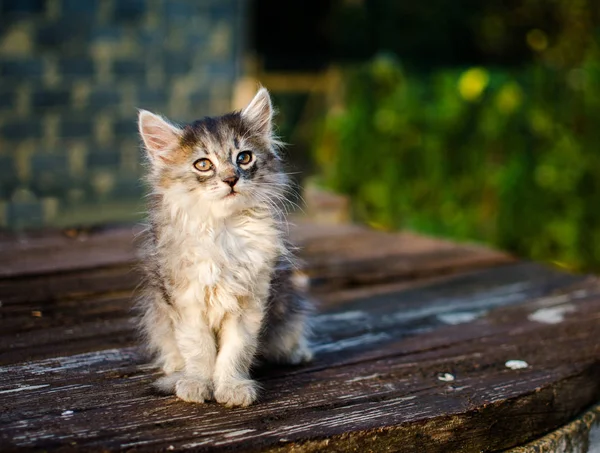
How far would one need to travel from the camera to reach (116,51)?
293 inches

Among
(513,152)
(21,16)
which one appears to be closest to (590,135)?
(513,152)

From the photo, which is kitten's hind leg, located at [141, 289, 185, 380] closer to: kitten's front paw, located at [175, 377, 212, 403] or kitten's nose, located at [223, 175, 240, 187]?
kitten's front paw, located at [175, 377, 212, 403]

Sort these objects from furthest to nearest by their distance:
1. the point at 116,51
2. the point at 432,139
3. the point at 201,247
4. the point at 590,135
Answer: the point at 116,51 → the point at 432,139 → the point at 590,135 → the point at 201,247

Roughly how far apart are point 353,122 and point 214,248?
5417 mm

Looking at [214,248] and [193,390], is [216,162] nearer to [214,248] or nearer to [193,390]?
[214,248]

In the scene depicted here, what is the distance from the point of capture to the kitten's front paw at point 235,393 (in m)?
2.27

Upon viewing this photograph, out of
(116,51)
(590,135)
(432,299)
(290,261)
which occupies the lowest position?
(432,299)

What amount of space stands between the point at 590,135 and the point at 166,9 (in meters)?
4.39

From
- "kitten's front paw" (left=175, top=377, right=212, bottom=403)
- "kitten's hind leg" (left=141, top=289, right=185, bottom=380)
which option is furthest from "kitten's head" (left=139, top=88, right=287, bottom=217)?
"kitten's front paw" (left=175, top=377, right=212, bottom=403)

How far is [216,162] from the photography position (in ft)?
7.72

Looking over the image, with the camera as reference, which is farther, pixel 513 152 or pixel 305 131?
pixel 305 131

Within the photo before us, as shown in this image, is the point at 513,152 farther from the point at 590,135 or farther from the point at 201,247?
the point at 201,247

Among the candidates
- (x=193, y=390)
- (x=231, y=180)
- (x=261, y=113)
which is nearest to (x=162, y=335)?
(x=193, y=390)

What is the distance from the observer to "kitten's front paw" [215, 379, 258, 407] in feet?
7.44
